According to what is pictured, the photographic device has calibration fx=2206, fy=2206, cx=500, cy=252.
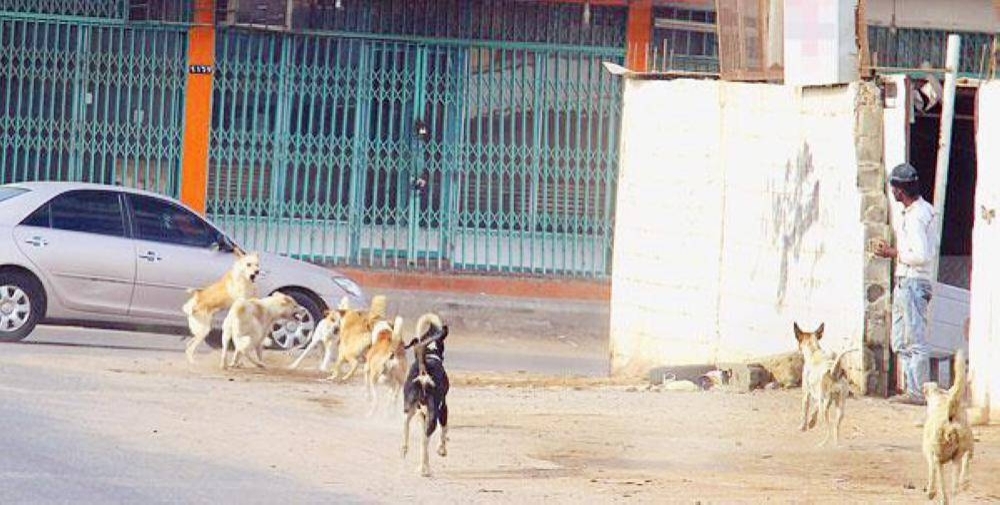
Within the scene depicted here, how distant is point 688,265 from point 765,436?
156 inches

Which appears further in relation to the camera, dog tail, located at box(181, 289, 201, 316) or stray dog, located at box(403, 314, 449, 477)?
dog tail, located at box(181, 289, 201, 316)

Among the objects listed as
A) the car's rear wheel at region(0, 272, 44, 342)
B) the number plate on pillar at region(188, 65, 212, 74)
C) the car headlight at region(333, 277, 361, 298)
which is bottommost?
the car's rear wheel at region(0, 272, 44, 342)

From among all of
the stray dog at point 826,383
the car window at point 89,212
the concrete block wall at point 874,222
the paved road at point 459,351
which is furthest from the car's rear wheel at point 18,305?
the stray dog at point 826,383

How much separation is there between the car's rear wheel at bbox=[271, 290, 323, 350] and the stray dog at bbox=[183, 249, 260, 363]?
1.52 metres

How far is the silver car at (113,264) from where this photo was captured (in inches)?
674

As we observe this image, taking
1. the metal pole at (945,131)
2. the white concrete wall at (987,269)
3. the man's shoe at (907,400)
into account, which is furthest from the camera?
the metal pole at (945,131)

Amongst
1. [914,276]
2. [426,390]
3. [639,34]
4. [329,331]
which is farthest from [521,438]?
[639,34]

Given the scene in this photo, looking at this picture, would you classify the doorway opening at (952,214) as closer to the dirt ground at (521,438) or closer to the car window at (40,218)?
the dirt ground at (521,438)

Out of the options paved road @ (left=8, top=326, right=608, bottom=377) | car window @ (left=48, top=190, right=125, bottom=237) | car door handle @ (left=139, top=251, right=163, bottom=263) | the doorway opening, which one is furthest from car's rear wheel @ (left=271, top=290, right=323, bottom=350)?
the doorway opening

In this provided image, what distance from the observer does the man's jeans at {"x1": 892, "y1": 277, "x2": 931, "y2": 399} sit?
13680 millimetres

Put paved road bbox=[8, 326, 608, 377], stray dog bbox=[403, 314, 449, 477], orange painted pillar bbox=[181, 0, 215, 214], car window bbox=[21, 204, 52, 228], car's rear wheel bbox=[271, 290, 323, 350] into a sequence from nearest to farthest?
stray dog bbox=[403, 314, 449, 477], car window bbox=[21, 204, 52, 228], car's rear wheel bbox=[271, 290, 323, 350], paved road bbox=[8, 326, 608, 377], orange painted pillar bbox=[181, 0, 215, 214]

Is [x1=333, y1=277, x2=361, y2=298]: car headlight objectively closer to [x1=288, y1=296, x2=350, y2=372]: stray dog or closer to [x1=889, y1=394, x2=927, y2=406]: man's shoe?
[x1=288, y1=296, x2=350, y2=372]: stray dog

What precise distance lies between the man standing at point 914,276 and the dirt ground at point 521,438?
294mm

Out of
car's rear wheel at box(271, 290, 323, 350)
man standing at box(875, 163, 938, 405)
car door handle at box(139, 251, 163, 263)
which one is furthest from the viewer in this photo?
car's rear wheel at box(271, 290, 323, 350)
